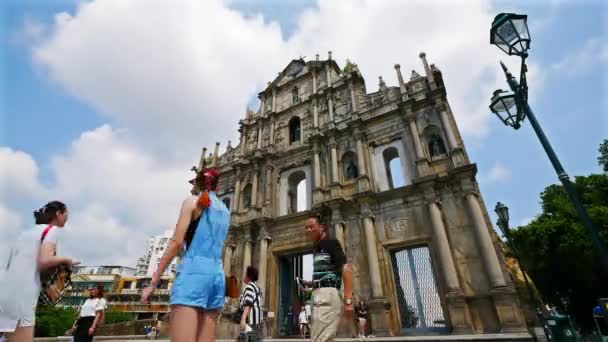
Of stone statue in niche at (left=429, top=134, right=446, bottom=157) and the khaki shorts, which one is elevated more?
stone statue in niche at (left=429, top=134, right=446, bottom=157)

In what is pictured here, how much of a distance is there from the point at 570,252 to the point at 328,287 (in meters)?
19.7

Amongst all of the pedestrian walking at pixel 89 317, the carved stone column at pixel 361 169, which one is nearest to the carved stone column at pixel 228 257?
the carved stone column at pixel 361 169

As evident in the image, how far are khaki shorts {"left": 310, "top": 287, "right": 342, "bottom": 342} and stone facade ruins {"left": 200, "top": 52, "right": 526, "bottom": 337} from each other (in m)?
7.79

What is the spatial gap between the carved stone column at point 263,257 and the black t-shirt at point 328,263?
10.2m

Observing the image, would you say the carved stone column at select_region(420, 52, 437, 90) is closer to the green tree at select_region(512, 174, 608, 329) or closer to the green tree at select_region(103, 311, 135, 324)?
the green tree at select_region(512, 174, 608, 329)

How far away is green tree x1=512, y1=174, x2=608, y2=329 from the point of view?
15.6 m

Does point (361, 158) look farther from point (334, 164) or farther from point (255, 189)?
point (255, 189)

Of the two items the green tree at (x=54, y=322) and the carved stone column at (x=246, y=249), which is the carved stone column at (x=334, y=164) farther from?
the green tree at (x=54, y=322)

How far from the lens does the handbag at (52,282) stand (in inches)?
102

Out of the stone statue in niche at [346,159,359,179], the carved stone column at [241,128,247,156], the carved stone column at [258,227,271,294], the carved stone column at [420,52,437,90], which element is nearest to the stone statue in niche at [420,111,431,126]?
the carved stone column at [420,52,437,90]

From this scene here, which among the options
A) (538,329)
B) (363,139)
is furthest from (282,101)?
(538,329)

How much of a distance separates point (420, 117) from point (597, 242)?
9615 millimetres

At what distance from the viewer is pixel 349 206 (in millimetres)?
12281

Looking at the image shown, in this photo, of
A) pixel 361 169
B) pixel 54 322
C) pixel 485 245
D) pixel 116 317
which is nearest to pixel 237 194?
pixel 361 169
